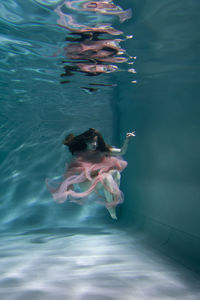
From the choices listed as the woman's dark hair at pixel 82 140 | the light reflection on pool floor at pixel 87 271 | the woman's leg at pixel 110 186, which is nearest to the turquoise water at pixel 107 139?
the light reflection on pool floor at pixel 87 271

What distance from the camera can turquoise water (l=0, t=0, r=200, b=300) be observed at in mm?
5832

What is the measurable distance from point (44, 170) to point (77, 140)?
8797 millimetres

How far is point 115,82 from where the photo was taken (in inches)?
458

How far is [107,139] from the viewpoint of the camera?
51.9 feet

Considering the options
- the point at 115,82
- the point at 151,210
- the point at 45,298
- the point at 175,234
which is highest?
the point at 115,82

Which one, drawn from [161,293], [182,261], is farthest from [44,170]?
[161,293]

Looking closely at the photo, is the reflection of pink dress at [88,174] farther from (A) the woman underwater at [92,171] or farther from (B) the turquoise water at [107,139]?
(B) the turquoise water at [107,139]

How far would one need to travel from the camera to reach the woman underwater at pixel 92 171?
215 inches

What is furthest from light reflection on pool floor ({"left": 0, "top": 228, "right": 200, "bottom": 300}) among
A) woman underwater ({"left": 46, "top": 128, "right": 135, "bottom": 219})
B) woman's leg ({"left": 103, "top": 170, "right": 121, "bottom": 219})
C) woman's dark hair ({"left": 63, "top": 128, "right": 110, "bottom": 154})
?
woman's dark hair ({"left": 63, "top": 128, "right": 110, "bottom": 154})

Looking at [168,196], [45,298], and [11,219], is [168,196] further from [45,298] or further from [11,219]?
[11,219]

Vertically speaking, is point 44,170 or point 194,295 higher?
point 44,170

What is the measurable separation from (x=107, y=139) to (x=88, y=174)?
34.1 ft

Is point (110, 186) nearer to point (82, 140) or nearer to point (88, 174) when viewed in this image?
point (88, 174)

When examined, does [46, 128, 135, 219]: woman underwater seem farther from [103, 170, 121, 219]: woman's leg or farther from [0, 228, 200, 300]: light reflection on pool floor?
[0, 228, 200, 300]: light reflection on pool floor
